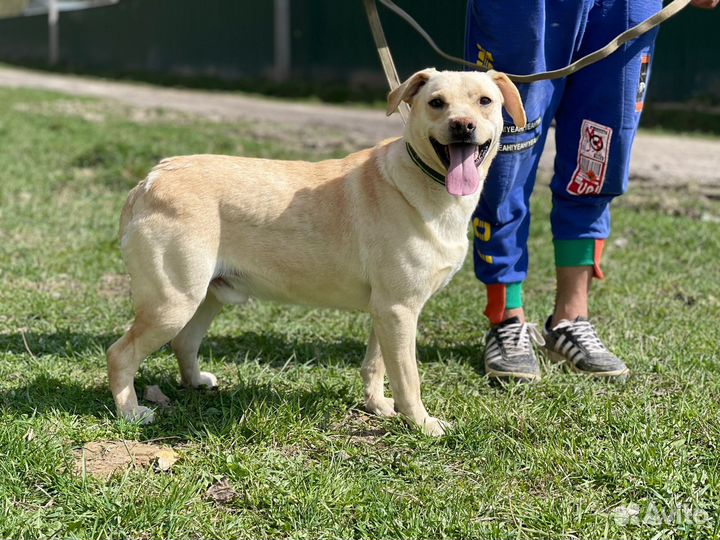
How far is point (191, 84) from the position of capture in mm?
20672

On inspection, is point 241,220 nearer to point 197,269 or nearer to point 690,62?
point 197,269

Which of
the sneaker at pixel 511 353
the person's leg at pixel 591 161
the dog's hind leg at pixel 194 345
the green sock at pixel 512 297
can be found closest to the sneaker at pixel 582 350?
the person's leg at pixel 591 161

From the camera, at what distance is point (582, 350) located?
3.35m

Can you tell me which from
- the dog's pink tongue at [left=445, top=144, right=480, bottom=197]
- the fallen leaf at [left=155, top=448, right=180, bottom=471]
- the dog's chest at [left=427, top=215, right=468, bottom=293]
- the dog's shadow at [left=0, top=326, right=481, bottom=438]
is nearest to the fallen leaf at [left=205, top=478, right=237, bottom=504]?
the fallen leaf at [left=155, top=448, right=180, bottom=471]

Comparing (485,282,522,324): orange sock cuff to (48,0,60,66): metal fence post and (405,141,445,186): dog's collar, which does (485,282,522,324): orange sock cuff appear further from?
(48,0,60,66): metal fence post

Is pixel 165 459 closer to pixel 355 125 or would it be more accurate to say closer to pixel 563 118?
pixel 563 118

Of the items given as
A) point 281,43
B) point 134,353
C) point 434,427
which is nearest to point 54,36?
A: point 281,43

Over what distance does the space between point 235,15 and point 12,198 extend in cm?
1620

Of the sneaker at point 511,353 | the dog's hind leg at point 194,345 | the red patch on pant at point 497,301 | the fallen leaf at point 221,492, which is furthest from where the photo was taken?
the red patch on pant at point 497,301

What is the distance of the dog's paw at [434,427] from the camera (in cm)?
273

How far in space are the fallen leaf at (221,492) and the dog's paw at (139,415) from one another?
1.58 feet

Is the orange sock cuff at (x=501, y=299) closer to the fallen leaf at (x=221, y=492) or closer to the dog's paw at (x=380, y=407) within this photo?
the dog's paw at (x=380, y=407)

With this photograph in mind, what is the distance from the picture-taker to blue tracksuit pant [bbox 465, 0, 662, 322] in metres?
3.13

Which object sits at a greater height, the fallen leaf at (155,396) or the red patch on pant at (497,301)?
the red patch on pant at (497,301)
